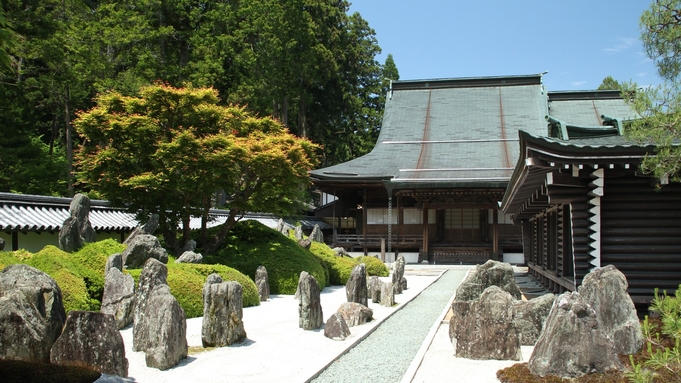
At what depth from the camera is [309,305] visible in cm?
1034

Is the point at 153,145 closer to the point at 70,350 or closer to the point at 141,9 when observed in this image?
the point at 70,350

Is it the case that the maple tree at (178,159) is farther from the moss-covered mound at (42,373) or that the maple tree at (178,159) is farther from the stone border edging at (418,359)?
the moss-covered mound at (42,373)

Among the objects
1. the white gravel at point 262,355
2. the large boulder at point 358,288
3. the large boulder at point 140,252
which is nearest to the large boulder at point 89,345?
the white gravel at point 262,355

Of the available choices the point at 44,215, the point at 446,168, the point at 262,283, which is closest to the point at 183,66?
the point at 446,168

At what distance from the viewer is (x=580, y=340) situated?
6.39 meters

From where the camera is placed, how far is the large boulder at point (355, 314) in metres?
10.7

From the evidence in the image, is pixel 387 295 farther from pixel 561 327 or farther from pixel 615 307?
pixel 561 327

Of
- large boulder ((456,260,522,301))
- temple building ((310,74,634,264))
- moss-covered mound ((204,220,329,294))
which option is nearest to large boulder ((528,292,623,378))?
large boulder ((456,260,522,301))

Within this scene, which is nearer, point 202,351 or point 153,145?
point 202,351

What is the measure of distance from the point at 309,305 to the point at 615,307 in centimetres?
505

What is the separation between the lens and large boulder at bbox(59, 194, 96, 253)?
42.7 feet

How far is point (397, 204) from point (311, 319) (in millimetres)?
19752

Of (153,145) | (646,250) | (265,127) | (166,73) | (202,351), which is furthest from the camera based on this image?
(166,73)

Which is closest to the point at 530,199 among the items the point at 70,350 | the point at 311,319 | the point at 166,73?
the point at 311,319
